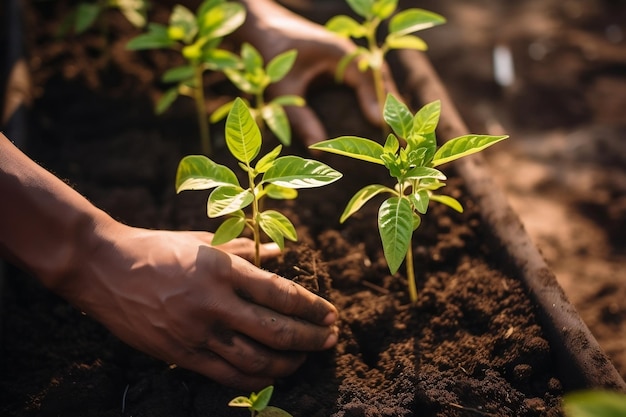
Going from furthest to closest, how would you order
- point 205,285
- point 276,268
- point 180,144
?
point 180,144 < point 276,268 < point 205,285

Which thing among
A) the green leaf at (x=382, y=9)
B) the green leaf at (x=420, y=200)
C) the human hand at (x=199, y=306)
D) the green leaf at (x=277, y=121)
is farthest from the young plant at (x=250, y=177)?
the green leaf at (x=382, y=9)

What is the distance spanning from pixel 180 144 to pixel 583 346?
161 centimetres

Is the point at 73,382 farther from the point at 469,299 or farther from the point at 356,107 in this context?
the point at 356,107

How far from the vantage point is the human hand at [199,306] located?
165cm

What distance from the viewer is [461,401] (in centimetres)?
169

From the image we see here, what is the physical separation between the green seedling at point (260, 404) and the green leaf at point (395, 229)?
41 cm

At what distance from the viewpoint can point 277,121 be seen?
7.06 feet

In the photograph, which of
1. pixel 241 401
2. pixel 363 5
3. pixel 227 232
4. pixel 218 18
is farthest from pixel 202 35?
pixel 241 401

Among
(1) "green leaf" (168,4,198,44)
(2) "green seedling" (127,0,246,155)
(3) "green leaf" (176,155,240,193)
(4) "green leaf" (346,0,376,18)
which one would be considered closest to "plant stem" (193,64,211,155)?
(2) "green seedling" (127,0,246,155)

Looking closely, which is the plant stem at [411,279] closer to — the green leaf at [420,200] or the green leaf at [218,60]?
the green leaf at [420,200]

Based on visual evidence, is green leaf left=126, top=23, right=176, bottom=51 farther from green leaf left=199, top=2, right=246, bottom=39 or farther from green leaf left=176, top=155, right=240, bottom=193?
green leaf left=176, top=155, right=240, bottom=193

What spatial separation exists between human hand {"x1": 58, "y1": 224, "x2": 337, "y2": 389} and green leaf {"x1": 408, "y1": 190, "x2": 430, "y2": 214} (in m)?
0.36

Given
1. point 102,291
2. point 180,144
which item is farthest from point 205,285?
point 180,144

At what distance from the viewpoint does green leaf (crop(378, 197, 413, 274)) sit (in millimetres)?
1589
